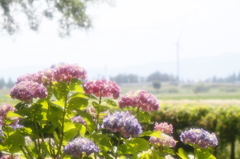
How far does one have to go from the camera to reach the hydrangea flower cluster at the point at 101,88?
2180 mm

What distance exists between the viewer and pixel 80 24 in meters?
19.1

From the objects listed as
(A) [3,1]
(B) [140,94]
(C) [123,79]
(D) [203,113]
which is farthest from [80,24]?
(C) [123,79]

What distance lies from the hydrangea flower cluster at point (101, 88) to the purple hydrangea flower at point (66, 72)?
9 centimetres

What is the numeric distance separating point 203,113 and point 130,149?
6067 millimetres

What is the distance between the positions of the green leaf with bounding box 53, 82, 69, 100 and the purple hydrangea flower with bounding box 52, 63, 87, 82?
9 cm

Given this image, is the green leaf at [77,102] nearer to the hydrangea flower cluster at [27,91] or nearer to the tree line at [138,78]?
the hydrangea flower cluster at [27,91]

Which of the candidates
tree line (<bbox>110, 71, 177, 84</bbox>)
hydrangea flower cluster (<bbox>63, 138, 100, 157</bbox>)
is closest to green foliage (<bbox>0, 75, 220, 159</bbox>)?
hydrangea flower cluster (<bbox>63, 138, 100, 157</bbox>)

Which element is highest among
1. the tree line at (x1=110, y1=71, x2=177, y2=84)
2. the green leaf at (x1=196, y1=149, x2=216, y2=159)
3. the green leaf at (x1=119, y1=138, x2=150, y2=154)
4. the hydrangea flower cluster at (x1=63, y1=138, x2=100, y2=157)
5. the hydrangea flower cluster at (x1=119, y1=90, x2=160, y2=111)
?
the hydrangea flower cluster at (x1=119, y1=90, x2=160, y2=111)

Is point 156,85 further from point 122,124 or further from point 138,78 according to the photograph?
point 122,124

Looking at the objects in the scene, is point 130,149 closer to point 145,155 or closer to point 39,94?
point 145,155

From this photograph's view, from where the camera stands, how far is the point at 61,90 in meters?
2.04

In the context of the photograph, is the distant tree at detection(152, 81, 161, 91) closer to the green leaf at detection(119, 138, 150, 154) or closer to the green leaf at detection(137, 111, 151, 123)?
the green leaf at detection(137, 111, 151, 123)

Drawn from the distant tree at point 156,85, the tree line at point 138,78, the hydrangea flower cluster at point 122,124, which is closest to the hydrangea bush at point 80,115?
the hydrangea flower cluster at point 122,124

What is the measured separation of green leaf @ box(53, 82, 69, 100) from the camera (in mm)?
2035
